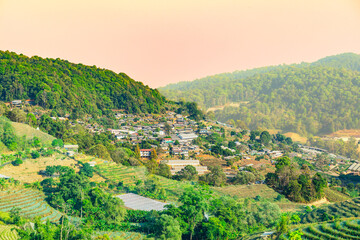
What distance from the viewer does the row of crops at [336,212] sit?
1452 centimetres

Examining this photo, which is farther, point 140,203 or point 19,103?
point 19,103

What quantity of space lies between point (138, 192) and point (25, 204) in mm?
5978

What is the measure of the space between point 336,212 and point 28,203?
1332cm

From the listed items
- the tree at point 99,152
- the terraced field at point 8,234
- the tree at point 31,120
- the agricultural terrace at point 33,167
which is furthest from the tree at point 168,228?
the tree at point 31,120

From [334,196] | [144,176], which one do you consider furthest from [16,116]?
[334,196]

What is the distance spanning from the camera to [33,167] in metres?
20.1

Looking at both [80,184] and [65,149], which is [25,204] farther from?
[65,149]

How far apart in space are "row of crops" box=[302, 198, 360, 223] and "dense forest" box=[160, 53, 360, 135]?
45389mm

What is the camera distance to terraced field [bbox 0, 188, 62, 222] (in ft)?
48.4

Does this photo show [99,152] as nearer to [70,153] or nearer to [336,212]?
[70,153]

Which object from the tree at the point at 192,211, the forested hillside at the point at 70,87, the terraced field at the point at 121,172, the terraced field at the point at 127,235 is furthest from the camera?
the forested hillside at the point at 70,87

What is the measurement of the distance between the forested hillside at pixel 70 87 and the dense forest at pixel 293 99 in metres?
20.1

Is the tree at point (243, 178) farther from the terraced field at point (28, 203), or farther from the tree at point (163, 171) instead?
the terraced field at point (28, 203)

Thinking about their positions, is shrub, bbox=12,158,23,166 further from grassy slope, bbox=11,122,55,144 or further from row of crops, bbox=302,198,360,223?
row of crops, bbox=302,198,360,223
